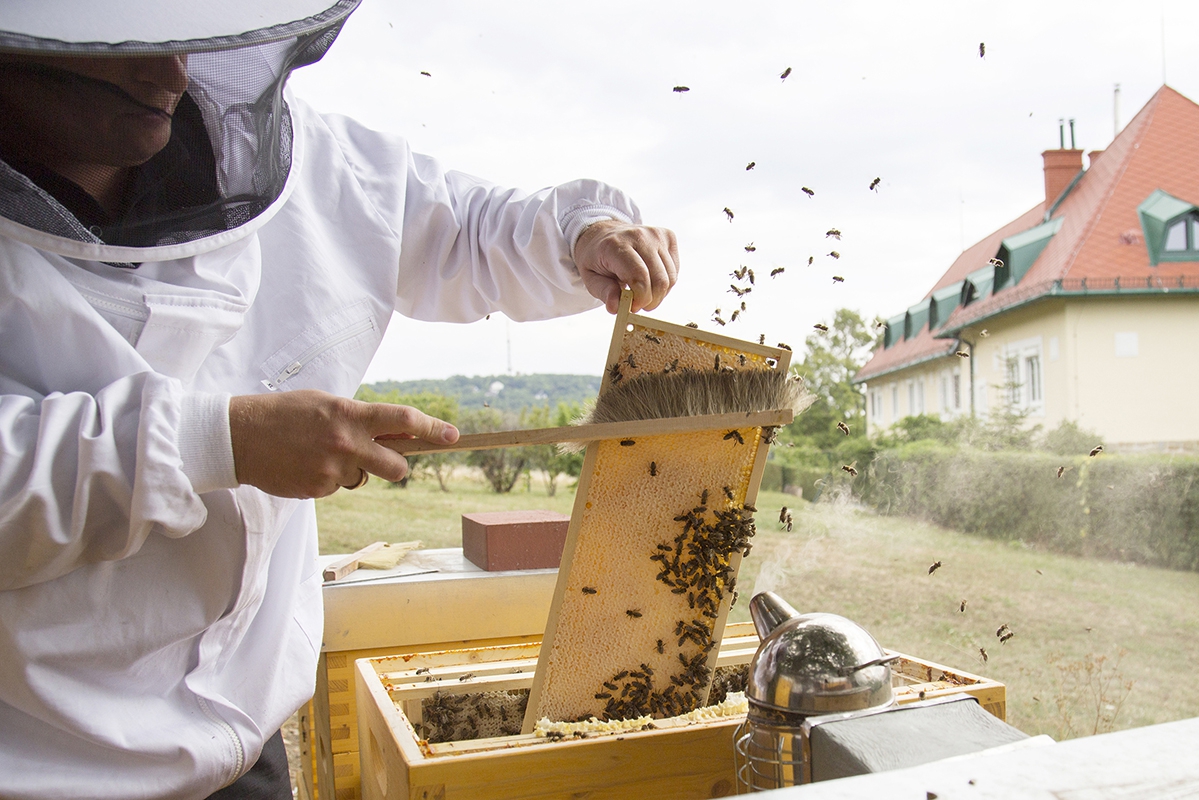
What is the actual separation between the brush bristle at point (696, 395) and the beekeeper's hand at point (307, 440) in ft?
1.52

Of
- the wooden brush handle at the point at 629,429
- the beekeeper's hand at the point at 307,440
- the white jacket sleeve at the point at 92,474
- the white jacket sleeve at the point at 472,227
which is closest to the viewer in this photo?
the white jacket sleeve at the point at 92,474

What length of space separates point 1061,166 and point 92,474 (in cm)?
1445

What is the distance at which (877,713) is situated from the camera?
110 centimetres

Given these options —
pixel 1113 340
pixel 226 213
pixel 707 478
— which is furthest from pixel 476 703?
pixel 1113 340

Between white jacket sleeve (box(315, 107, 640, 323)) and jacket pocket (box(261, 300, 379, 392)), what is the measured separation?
265 millimetres

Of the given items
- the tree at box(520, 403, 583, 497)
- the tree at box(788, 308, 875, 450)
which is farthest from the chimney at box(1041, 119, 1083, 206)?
the tree at box(520, 403, 583, 497)

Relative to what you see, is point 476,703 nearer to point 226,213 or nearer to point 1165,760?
point 226,213

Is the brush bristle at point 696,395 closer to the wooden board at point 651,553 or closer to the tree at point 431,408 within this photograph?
the wooden board at point 651,553

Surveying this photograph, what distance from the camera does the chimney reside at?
12648mm

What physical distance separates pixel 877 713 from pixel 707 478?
24.0 inches

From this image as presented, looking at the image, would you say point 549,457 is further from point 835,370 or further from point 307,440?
point 307,440

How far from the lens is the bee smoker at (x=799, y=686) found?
1.19 meters

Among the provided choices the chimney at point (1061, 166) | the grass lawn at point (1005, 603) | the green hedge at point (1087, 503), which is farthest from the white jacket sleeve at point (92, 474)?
the chimney at point (1061, 166)

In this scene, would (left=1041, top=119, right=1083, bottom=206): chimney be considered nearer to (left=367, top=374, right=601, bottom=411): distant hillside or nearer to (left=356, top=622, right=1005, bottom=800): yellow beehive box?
(left=367, top=374, right=601, bottom=411): distant hillside
